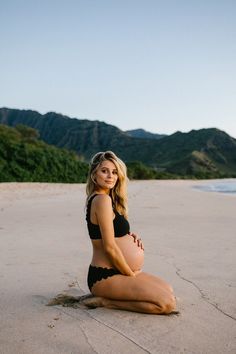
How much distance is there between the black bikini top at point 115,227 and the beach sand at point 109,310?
26.1 inches

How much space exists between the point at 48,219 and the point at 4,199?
18.7 feet

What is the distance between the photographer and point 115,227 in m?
3.95

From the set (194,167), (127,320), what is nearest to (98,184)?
(127,320)

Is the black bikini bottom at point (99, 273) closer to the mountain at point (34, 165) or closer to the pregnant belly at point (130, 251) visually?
the pregnant belly at point (130, 251)

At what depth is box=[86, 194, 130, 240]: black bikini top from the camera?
3885 mm

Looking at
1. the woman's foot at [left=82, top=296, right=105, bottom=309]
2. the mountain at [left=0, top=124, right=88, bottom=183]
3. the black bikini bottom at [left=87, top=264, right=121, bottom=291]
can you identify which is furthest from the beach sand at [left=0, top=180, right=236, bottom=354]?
the mountain at [left=0, top=124, right=88, bottom=183]

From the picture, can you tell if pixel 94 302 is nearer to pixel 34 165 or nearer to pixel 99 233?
pixel 99 233

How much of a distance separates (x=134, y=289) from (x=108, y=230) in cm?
56

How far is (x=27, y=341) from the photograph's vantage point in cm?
308

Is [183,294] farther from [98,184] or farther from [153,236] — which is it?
[153,236]

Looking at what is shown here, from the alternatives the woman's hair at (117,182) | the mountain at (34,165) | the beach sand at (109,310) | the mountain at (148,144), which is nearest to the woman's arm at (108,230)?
the woman's hair at (117,182)

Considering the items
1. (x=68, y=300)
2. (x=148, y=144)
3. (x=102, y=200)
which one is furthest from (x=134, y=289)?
(x=148, y=144)

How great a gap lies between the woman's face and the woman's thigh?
0.82 m

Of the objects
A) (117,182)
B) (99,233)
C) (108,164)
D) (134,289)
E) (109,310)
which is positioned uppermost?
(108,164)
